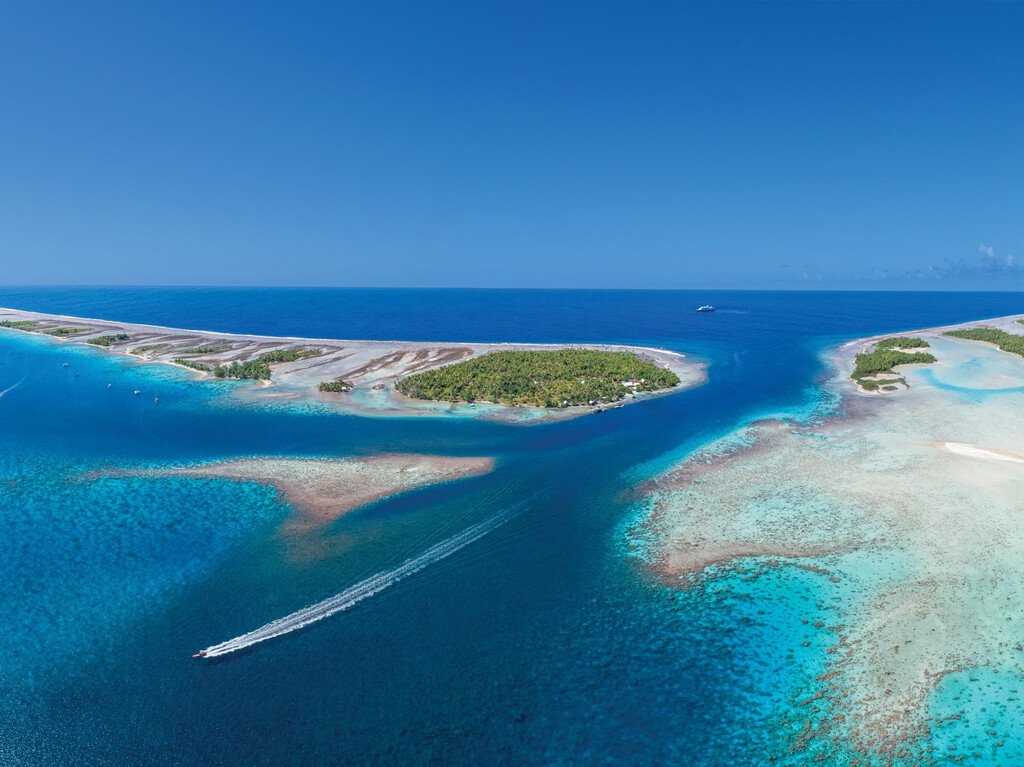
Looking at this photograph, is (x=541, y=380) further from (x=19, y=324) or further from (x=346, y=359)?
(x=19, y=324)

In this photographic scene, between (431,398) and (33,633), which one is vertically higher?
(431,398)

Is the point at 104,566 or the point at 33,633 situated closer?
the point at 33,633

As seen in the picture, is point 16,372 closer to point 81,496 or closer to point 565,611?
point 81,496

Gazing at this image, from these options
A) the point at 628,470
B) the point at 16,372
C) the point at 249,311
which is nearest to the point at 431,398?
the point at 628,470

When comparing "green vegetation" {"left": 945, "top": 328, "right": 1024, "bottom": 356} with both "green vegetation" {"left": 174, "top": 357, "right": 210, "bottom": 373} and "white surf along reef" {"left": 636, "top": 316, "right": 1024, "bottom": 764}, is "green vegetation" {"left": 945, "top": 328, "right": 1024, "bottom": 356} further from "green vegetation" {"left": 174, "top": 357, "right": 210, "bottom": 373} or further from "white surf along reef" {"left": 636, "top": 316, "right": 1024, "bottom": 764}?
"green vegetation" {"left": 174, "top": 357, "right": 210, "bottom": 373}

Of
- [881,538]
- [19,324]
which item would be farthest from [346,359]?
[19,324]

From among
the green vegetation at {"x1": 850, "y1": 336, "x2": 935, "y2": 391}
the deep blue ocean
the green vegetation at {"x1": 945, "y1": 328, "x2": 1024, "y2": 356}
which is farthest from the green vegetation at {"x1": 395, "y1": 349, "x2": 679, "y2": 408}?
the green vegetation at {"x1": 945, "y1": 328, "x2": 1024, "y2": 356}

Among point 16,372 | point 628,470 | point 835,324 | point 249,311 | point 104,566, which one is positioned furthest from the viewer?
point 249,311

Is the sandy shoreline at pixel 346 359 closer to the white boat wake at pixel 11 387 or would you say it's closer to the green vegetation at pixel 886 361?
the white boat wake at pixel 11 387
